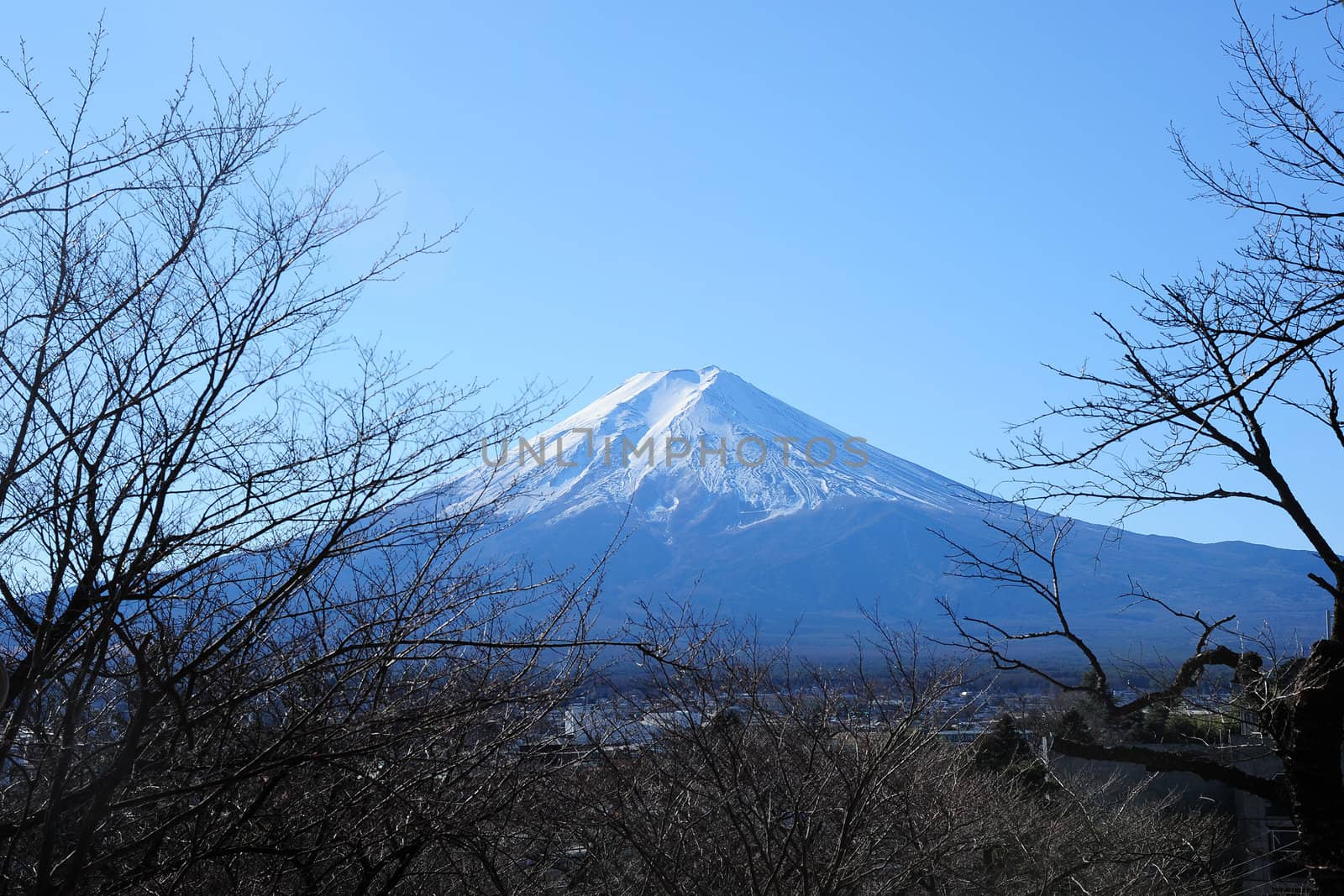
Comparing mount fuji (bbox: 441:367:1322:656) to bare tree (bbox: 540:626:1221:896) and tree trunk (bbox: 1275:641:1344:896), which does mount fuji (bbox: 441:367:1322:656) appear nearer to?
bare tree (bbox: 540:626:1221:896)

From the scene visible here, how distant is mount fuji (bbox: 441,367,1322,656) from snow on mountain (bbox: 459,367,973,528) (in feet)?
0.81

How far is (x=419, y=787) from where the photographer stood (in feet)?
16.9

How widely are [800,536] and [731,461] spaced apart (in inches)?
519

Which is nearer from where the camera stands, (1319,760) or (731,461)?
(1319,760)

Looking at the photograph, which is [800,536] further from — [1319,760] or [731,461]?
[1319,760]

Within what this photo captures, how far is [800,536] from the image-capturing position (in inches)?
5453

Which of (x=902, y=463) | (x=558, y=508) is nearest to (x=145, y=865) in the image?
(x=558, y=508)

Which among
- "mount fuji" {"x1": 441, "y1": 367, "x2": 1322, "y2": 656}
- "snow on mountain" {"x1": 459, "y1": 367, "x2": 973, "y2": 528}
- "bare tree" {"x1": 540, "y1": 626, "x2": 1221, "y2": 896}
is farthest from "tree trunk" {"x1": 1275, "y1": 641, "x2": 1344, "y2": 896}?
"snow on mountain" {"x1": 459, "y1": 367, "x2": 973, "y2": 528}

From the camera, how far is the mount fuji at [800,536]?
106750mm

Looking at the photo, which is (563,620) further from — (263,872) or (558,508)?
(558,508)

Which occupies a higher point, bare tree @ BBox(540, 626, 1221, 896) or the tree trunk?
the tree trunk

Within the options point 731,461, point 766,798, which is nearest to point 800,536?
point 731,461

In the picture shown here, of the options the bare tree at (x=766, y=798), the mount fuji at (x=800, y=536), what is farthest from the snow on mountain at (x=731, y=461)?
the bare tree at (x=766, y=798)

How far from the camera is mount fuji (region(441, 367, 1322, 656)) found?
106750 mm
